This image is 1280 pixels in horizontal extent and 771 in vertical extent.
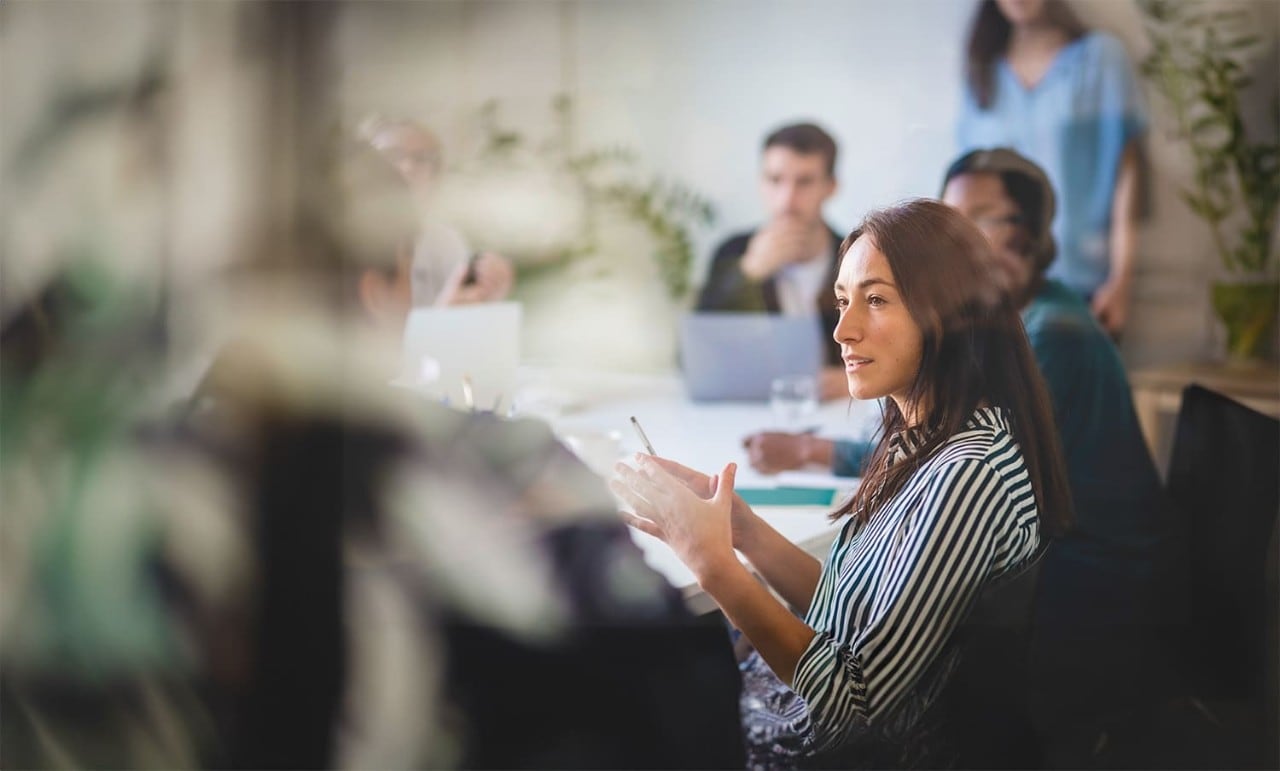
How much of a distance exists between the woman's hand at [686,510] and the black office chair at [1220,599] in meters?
0.67

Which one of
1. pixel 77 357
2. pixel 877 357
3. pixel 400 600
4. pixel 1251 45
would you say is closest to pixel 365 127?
pixel 77 357

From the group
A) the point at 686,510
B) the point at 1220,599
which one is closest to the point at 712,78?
the point at 686,510

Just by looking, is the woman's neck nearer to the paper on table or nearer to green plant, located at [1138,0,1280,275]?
green plant, located at [1138,0,1280,275]

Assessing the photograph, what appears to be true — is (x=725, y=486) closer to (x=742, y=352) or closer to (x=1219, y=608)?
(x=742, y=352)

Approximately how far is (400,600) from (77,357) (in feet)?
1.73

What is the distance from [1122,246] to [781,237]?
1.55 ft

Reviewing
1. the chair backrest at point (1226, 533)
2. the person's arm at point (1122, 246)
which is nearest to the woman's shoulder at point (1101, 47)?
the person's arm at point (1122, 246)

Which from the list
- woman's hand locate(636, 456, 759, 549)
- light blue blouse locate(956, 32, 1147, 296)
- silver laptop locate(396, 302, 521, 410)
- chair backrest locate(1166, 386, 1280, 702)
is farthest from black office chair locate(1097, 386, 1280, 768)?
silver laptop locate(396, 302, 521, 410)

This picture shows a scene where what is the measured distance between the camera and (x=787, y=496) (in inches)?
45.7

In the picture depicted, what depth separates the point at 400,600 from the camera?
1306 mm

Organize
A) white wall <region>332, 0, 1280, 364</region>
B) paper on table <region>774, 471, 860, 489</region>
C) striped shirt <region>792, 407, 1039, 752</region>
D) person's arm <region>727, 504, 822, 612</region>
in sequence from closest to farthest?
1. striped shirt <region>792, 407, 1039, 752</region>
2. person's arm <region>727, 504, 822, 612</region>
3. paper on table <region>774, 471, 860, 489</region>
4. white wall <region>332, 0, 1280, 364</region>

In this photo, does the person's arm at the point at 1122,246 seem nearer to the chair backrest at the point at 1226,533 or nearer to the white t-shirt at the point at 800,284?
the chair backrest at the point at 1226,533

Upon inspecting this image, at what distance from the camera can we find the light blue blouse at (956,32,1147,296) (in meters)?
1.34

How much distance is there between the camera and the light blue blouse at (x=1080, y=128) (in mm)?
1338
